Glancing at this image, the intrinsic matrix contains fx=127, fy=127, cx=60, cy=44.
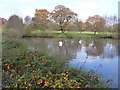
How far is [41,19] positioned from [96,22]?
593 inches

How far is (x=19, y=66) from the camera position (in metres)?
5.20

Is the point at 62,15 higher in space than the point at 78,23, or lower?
higher

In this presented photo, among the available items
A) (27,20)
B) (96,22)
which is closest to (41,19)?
(27,20)

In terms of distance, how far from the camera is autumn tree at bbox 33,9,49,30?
31.9 m

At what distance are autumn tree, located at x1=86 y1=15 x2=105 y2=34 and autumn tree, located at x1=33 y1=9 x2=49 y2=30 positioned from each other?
13.0 meters

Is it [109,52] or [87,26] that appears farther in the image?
[87,26]

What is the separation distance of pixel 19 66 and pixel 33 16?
30.4 metres

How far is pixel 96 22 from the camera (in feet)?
115

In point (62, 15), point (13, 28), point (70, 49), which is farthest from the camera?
point (62, 15)

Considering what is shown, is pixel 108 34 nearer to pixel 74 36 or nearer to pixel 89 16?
pixel 74 36

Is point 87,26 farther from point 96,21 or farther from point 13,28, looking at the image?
point 13,28

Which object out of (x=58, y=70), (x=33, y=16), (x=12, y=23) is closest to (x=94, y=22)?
(x=33, y=16)

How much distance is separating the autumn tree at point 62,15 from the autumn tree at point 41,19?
2027 millimetres

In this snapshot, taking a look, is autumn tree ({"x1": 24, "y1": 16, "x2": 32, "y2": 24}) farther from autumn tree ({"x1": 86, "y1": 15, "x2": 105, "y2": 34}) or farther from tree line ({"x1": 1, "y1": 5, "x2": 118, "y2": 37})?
autumn tree ({"x1": 86, "y1": 15, "x2": 105, "y2": 34})
